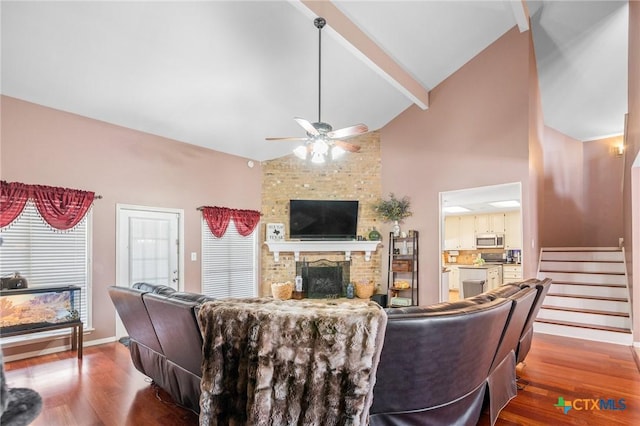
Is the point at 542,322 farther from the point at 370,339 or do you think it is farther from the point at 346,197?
the point at 370,339

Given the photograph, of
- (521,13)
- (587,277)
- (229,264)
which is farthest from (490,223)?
(229,264)

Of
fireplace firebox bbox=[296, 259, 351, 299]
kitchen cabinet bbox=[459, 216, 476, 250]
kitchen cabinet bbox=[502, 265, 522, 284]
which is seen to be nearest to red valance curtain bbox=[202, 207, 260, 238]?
fireplace firebox bbox=[296, 259, 351, 299]

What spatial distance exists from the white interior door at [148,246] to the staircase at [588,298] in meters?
5.69

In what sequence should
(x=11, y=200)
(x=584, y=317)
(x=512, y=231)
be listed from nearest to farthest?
(x=11, y=200)
(x=584, y=317)
(x=512, y=231)

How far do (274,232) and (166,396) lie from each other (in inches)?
163

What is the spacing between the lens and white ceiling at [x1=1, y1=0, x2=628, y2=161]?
10.9 ft

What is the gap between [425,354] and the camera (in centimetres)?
178

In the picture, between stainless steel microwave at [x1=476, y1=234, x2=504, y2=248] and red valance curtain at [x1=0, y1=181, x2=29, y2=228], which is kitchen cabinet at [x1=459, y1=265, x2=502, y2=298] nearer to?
stainless steel microwave at [x1=476, y1=234, x2=504, y2=248]

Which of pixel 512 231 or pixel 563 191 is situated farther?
pixel 512 231

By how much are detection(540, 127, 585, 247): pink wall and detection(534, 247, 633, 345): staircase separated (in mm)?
1735

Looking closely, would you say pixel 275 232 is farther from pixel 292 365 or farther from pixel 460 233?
pixel 460 233

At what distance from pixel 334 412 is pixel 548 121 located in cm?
848

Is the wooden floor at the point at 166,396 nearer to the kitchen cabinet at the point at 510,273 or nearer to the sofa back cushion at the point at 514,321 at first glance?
the sofa back cushion at the point at 514,321

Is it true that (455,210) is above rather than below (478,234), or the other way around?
above
